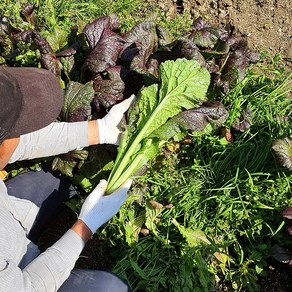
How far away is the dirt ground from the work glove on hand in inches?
63.5

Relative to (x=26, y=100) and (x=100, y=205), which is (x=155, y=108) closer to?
(x=100, y=205)

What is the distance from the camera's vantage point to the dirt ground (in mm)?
3779

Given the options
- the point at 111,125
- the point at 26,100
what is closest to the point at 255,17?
the point at 111,125

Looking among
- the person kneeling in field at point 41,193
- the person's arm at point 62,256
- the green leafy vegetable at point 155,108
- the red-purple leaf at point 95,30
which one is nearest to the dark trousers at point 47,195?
the person kneeling in field at point 41,193

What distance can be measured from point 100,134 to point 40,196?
0.54 meters

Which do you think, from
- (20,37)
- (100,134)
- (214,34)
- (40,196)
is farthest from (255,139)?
(20,37)

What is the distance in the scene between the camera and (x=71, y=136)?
2984mm

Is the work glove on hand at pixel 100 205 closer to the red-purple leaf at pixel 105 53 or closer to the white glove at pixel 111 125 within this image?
the white glove at pixel 111 125

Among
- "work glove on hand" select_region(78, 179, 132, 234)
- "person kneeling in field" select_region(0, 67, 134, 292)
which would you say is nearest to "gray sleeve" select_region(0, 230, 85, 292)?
"person kneeling in field" select_region(0, 67, 134, 292)

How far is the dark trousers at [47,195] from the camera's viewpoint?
272 centimetres

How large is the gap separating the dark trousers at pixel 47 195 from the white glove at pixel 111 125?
17.7 inches

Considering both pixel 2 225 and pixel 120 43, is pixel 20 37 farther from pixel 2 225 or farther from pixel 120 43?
pixel 2 225

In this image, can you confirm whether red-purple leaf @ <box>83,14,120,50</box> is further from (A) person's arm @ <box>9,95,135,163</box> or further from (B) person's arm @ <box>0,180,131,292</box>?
(B) person's arm @ <box>0,180,131,292</box>

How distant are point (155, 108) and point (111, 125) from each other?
0.29 m
